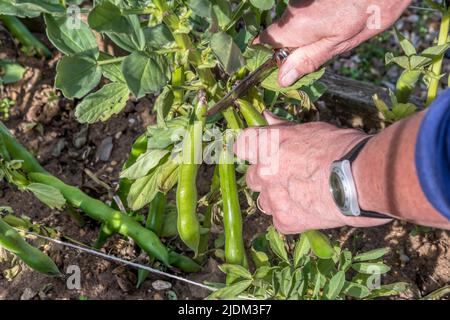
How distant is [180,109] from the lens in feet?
5.00

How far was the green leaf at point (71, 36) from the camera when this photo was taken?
1.31 metres

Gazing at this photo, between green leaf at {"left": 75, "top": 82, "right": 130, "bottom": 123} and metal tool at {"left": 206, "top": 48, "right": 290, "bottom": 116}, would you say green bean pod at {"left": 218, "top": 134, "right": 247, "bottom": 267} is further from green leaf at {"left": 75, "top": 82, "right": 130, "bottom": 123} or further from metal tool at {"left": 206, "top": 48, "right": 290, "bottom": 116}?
green leaf at {"left": 75, "top": 82, "right": 130, "bottom": 123}

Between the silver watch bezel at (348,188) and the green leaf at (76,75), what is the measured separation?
0.57 metres

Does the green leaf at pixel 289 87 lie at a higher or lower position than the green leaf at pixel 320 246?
Answer: higher

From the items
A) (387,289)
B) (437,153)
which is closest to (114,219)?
(387,289)

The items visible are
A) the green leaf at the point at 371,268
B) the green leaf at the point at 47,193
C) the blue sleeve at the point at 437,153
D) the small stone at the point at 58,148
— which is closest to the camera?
the blue sleeve at the point at 437,153

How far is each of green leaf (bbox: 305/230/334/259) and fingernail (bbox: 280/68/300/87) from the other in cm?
38

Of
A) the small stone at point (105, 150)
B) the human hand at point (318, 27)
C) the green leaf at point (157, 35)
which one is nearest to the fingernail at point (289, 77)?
the human hand at point (318, 27)

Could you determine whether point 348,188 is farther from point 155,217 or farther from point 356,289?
point 155,217

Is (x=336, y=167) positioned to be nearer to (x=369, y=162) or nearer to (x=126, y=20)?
(x=369, y=162)

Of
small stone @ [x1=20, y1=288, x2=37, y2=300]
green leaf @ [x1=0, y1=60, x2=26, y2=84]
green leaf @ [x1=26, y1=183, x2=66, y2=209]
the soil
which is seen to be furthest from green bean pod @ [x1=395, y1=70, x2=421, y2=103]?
green leaf @ [x1=0, y1=60, x2=26, y2=84]

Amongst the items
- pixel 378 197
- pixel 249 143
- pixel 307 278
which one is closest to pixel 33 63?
pixel 249 143

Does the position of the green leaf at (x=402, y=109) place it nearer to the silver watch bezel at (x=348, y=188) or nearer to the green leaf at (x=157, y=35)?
the silver watch bezel at (x=348, y=188)

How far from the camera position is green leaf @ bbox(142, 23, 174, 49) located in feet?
4.18
